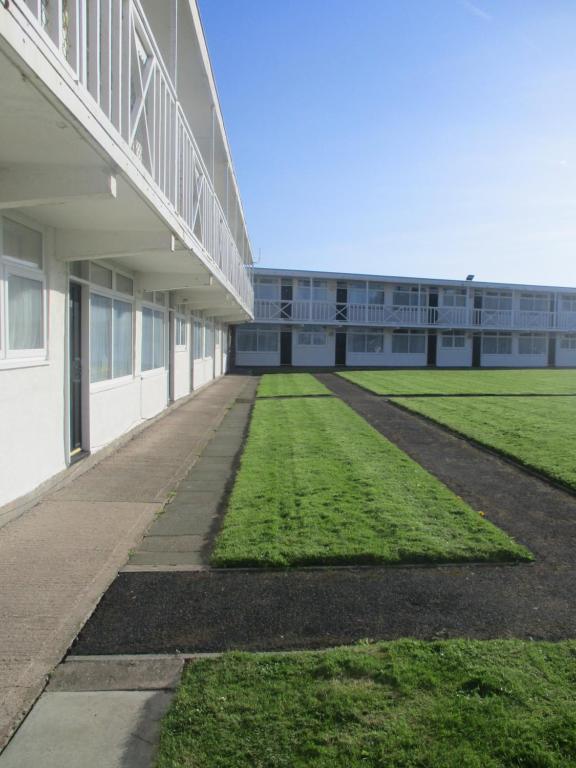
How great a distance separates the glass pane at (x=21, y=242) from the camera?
5363 mm

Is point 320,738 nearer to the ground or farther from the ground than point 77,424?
nearer to the ground

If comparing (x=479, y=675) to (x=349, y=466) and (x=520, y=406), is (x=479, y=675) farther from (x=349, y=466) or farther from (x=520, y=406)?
(x=520, y=406)

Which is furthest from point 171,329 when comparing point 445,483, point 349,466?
point 445,483

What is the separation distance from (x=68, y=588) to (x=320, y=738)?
227 cm

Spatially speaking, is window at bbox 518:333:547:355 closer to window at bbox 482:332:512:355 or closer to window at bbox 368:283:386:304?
window at bbox 482:332:512:355

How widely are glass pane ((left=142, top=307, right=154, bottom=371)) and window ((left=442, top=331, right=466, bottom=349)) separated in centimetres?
3503

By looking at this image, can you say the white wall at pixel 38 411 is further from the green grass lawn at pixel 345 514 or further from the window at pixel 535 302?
the window at pixel 535 302

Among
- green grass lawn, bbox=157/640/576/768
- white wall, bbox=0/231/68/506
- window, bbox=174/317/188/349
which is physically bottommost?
green grass lawn, bbox=157/640/576/768

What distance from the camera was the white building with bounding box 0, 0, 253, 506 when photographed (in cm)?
344

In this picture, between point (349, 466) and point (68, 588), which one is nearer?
point (68, 588)

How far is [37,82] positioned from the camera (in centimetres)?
297

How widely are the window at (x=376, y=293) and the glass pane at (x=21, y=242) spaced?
36.9 metres

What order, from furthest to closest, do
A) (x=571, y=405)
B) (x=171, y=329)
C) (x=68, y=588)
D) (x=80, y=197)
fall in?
(x=571, y=405) < (x=171, y=329) < (x=80, y=197) < (x=68, y=588)

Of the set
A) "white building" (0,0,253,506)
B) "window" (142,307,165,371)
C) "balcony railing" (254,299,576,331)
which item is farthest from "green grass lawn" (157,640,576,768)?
"balcony railing" (254,299,576,331)
